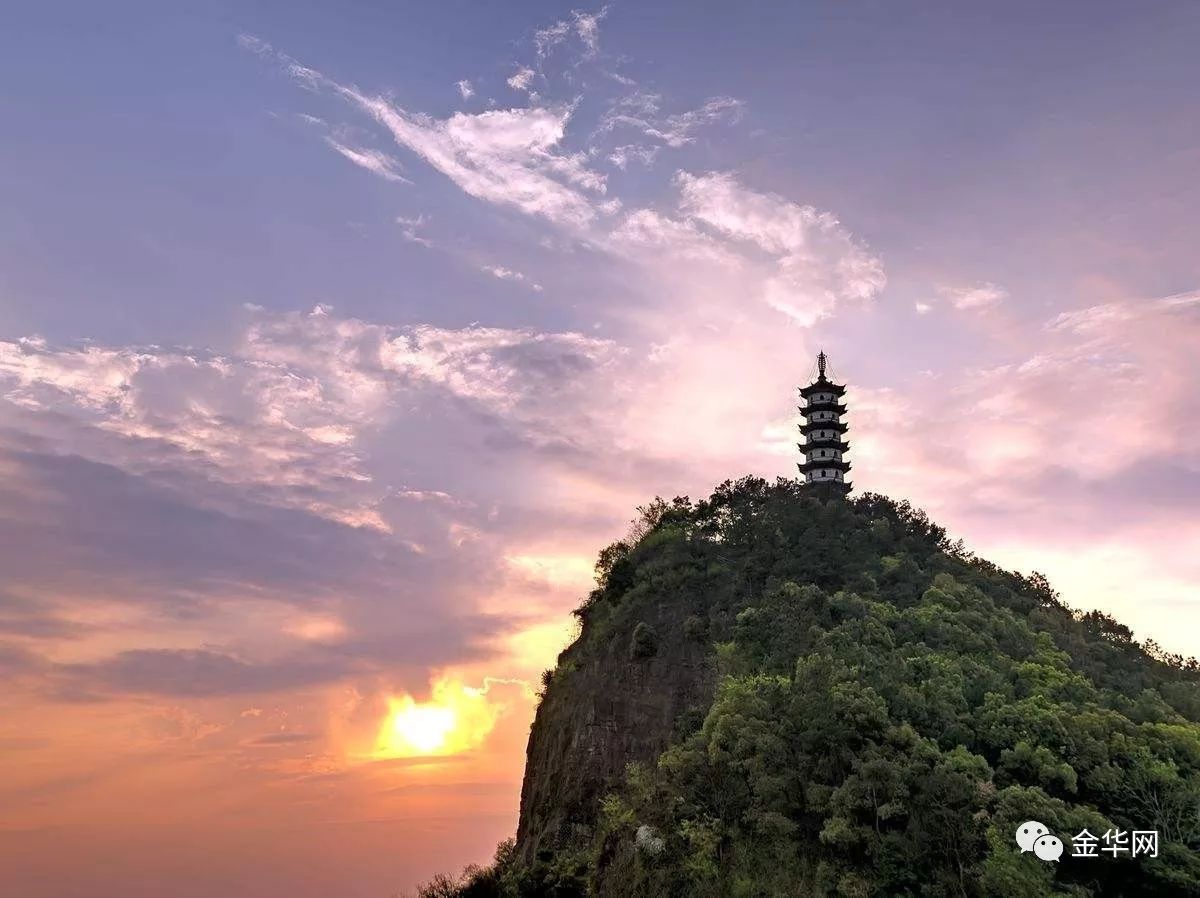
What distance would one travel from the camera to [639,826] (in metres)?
45.8

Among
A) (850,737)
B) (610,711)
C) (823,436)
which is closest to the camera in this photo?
(850,737)

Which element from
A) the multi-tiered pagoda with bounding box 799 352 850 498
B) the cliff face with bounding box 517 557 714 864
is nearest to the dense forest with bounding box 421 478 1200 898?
the cliff face with bounding box 517 557 714 864

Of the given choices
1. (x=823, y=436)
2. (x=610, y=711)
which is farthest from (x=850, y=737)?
(x=823, y=436)

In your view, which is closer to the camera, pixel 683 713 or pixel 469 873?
pixel 683 713

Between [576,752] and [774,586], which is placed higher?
[774,586]

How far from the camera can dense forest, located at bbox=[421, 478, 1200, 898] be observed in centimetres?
3634

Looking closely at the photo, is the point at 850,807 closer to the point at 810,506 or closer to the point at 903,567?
the point at 903,567

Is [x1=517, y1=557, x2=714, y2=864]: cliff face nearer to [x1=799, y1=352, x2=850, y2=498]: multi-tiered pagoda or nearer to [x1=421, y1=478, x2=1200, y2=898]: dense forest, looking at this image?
[x1=421, y1=478, x2=1200, y2=898]: dense forest

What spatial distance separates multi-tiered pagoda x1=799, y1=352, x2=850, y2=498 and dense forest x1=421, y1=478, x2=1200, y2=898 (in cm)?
1766

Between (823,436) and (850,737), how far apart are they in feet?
166

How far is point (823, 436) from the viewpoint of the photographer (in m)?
87.6

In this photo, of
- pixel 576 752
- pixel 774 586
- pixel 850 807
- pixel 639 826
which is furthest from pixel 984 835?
pixel 576 752

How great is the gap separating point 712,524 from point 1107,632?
29167 mm

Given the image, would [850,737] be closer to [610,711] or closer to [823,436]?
[610,711]
